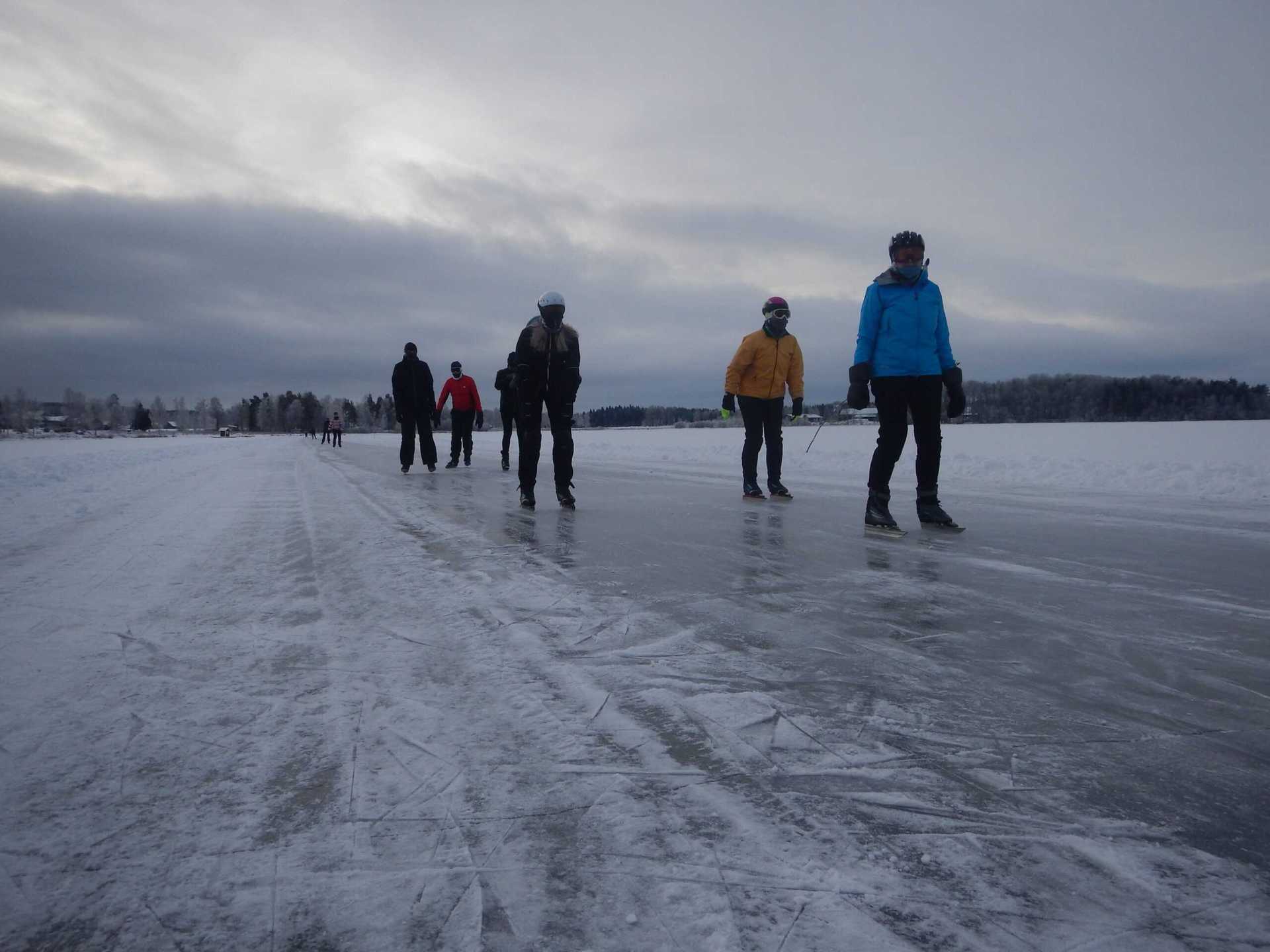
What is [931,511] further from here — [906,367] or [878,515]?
[906,367]

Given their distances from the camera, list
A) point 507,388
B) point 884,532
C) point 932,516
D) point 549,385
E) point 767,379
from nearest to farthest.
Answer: point 884,532, point 932,516, point 549,385, point 767,379, point 507,388

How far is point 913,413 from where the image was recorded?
5.56m

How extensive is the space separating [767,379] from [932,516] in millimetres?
2700

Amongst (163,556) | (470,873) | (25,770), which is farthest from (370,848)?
(163,556)

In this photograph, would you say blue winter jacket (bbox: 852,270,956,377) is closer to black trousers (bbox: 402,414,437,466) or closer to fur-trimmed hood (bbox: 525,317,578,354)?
fur-trimmed hood (bbox: 525,317,578,354)

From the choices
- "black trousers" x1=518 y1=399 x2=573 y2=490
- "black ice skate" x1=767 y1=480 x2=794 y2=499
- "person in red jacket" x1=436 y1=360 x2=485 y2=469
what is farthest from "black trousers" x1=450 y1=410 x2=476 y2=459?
"black ice skate" x1=767 y1=480 x2=794 y2=499

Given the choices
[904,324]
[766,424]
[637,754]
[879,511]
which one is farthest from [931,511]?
[637,754]

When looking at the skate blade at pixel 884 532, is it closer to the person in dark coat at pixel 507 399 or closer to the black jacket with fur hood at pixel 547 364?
the black jacket with fur hood at pixel 547 364

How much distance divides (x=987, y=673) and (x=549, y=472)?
9.08 m

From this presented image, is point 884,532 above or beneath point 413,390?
beneath

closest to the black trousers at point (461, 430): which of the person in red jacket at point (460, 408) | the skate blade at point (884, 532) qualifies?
the person in red jacket at point (460, 408)

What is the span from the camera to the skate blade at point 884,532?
4.83 metres

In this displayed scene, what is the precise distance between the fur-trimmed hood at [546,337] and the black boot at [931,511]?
321 centimetres

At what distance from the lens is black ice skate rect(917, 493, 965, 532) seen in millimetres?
5188
